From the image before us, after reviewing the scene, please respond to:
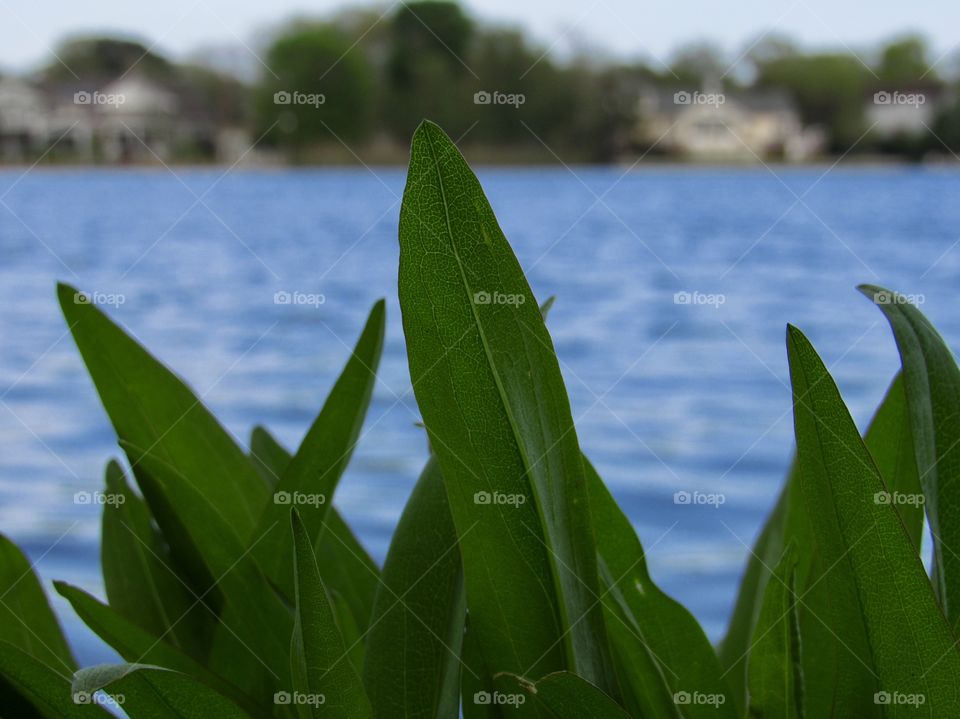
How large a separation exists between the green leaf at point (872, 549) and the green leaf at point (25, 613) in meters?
0.52

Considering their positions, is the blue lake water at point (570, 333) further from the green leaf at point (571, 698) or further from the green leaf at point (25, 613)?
the green leaf at point (571, 698)

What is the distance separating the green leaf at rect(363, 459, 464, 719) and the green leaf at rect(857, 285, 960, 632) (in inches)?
10.9

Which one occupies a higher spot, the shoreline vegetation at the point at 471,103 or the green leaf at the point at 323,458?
the shoreline vegetation at the point at 471,103

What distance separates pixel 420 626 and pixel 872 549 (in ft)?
0.85

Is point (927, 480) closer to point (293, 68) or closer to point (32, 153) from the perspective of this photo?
point (293, 68)

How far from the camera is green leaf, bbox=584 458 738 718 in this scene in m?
0.60

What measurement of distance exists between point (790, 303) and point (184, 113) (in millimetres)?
6609

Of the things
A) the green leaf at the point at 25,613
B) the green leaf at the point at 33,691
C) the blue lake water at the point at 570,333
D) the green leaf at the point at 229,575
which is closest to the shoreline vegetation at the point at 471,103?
the blue lake water at the point at 570,333

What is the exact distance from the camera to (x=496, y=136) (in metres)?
10.4

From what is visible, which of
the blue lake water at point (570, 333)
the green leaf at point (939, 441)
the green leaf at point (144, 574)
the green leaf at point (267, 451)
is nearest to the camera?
the green leaf at point (939, 441)

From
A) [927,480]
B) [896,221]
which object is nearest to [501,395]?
[927,480]

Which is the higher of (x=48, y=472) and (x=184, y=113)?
(x=184, y=113)

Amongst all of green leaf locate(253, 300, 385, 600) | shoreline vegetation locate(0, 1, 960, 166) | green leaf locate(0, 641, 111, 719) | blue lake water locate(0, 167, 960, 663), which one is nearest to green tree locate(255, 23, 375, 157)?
shoreline vegetation locate(0, 1, 960, 166)

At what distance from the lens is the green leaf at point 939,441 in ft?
1.91
